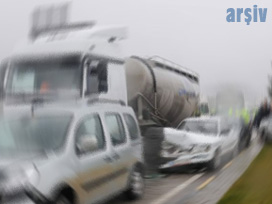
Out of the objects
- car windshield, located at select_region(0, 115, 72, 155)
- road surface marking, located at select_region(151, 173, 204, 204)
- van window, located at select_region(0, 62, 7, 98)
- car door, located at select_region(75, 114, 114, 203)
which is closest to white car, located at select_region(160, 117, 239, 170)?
road surface marking, located at select_region(151, 173, 204, 204)

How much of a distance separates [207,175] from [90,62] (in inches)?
44.7

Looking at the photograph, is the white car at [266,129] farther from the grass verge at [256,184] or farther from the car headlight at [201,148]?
the car headlight at [201,148]

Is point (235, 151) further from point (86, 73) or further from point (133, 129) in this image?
point (86, 73)

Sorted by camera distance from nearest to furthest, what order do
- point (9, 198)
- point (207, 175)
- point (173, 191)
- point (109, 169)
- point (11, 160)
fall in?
1. point (9, 198)
2. point (11, 160)
3. point (109, 169)
4. point (173, 191)
5. point (207, 175)

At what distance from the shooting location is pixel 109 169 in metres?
→ 2.47

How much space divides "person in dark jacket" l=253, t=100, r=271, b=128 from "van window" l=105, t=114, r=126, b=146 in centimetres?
91

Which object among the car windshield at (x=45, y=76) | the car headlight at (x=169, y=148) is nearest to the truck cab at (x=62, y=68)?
the car windshield at (x=45, y=76)

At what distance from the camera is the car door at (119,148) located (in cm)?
252

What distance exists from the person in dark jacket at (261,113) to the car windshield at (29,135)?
1.25m

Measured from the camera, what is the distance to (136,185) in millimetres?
2721

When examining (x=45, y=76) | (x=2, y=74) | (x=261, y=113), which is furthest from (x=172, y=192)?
(x=2, y=74)

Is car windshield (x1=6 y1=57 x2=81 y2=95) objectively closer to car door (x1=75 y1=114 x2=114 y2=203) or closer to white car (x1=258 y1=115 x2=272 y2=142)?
car door (x1=75 y1=114 x2=114 y2=203)

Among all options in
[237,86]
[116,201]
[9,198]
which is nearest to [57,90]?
[9,198]

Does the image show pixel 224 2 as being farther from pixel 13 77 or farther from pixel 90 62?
pixel 13 77
